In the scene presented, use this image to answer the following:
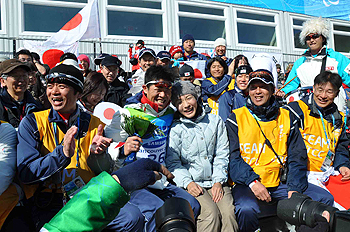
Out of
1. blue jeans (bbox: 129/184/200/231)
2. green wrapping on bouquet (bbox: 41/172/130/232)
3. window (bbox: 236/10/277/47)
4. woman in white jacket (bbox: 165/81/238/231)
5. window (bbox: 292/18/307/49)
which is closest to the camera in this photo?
green wrapping on bouquet (bbox: 41/172/130/232)

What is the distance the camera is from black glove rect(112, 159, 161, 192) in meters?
1.22

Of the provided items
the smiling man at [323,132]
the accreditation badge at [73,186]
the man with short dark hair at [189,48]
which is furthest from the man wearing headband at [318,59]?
the accreditation badge at [73,186]

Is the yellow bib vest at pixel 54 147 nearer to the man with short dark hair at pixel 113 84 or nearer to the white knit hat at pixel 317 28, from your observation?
the man with short dark hair at pixel 113 84

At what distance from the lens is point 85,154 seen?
104 inches

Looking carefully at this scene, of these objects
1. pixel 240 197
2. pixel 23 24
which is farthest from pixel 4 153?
pixel 23 24

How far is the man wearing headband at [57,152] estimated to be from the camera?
2.28m

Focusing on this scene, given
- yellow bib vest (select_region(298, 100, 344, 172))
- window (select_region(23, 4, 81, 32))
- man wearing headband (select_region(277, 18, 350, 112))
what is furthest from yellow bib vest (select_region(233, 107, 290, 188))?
window (select_region(23, 4, 81, 32))

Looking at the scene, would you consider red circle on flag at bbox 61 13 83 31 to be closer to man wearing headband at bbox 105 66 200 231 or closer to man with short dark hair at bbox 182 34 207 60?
man with short dark hair at bbox 182 34 207 60

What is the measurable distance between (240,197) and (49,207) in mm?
1970

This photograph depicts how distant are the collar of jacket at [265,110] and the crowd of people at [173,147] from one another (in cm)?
1

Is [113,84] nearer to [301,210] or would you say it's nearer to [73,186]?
[73,186]

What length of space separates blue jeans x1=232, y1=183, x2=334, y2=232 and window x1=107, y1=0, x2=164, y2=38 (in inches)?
366

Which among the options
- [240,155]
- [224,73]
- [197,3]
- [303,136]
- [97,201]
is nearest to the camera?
[97,201]

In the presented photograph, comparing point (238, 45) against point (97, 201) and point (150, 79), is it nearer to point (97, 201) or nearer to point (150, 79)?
point (150, 79)
